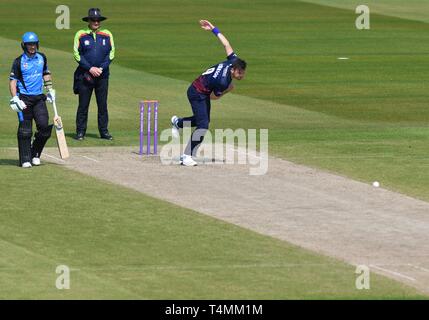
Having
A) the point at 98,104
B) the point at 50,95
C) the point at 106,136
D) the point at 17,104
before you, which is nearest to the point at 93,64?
the point at 98,104

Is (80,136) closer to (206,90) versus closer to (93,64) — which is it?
(93,64)

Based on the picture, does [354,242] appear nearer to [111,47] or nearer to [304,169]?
[304,169]

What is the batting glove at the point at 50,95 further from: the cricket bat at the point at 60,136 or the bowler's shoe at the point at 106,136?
the bowler's shoe at the point at 106,136

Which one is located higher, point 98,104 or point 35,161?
point 98,104

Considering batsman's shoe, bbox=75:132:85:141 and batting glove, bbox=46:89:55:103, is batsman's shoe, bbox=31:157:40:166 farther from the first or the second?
batsman's shoe, bbox=75:132:85:141

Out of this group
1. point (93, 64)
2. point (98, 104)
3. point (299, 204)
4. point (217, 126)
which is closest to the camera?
point (299, 204)

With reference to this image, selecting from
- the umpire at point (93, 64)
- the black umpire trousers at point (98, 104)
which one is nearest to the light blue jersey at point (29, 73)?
the umpire at point (93, 64)

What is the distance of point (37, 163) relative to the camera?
2244 centimetres

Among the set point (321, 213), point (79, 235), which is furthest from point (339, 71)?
point (79, 235)

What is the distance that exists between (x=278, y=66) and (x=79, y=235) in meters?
21.9

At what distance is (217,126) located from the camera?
92.3 feet

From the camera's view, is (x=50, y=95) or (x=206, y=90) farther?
(x=206, y=90)

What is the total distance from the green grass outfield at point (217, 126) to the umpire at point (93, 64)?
47 centimetres

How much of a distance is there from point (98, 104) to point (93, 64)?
2.56ft
